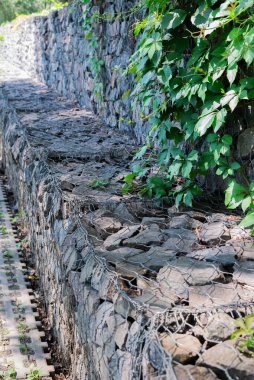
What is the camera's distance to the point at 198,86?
2.71 meters

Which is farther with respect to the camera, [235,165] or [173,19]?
[173,19]

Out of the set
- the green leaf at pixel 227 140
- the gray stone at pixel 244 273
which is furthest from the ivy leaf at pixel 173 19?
the gray stone at pixel 244 273

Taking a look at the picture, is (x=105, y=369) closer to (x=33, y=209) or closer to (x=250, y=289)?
(x=250, y=289)

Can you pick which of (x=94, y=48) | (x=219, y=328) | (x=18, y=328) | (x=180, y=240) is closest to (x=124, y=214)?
(x=180, y=240)

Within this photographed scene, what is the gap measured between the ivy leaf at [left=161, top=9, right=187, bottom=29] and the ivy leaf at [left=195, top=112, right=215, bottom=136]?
0.57m

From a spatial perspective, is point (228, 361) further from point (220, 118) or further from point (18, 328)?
point (18, 328)

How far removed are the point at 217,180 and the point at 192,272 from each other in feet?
3.49

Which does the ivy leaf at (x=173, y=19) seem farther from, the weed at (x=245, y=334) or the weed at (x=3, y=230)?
the weed at (x=3, y=230)

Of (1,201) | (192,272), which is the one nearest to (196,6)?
(192,272)

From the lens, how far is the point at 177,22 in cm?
286

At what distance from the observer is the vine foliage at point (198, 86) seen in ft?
8.23

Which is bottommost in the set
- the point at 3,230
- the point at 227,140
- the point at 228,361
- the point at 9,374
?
the point at 3,230

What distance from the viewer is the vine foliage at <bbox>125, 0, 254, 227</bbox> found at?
2508 millimetres

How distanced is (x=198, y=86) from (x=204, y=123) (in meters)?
0.21
